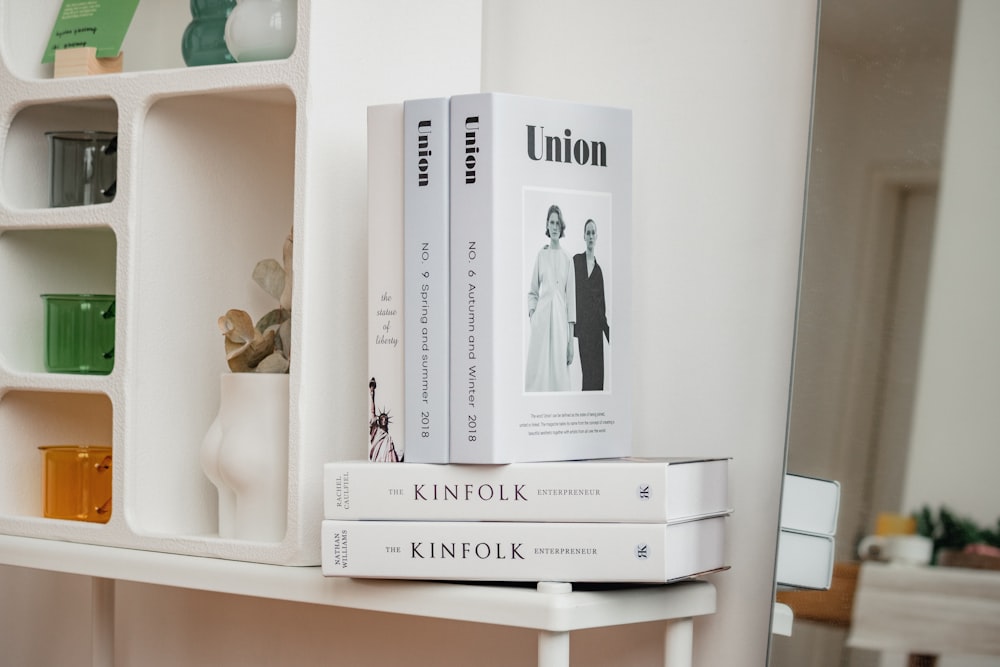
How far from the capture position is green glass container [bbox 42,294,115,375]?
121 cm

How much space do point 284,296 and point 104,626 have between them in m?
0.51

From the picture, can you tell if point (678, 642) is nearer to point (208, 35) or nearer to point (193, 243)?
point (193, 243)

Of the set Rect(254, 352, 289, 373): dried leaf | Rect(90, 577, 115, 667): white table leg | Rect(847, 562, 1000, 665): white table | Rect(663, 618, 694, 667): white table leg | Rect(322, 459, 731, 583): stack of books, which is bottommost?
Rect(90, 577, 115, 667): white table leg

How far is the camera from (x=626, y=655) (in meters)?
1.08

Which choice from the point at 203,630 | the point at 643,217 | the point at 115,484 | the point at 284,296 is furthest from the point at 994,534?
the point at 203,630

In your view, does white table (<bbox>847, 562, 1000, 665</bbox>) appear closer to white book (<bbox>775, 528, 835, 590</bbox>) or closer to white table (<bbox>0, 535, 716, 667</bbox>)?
white book (<bbox>775, 528, 835, 590</bbox>)

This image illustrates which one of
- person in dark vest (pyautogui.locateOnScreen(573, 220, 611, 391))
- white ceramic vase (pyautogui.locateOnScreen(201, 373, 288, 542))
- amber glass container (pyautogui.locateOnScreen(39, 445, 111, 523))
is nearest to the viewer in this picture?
person in dark vest (pyautogui.locateOnScreen(573, 220, 611, 391))

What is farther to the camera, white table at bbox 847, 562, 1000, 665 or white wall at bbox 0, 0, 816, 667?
white wall at bbox 0, 0, 816, 667

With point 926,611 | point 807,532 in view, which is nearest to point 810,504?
point 807,532

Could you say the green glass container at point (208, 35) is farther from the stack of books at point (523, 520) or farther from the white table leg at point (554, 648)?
the white table leg at point (554, 648)

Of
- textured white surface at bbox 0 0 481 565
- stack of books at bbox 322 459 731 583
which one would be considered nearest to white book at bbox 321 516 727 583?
stack of books at bbox 322 459 731 583

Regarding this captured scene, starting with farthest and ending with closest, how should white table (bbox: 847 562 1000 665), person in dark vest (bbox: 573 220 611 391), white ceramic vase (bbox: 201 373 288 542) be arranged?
1. white ceramic vase (bbox: 201 373 288 542)
2. person in dark vest (bbox: 573 220 611 391)
3. white table (bbox: 847 562 1000 665)

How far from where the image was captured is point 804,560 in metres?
0.92

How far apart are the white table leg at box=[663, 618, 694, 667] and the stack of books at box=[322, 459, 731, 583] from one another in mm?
75
